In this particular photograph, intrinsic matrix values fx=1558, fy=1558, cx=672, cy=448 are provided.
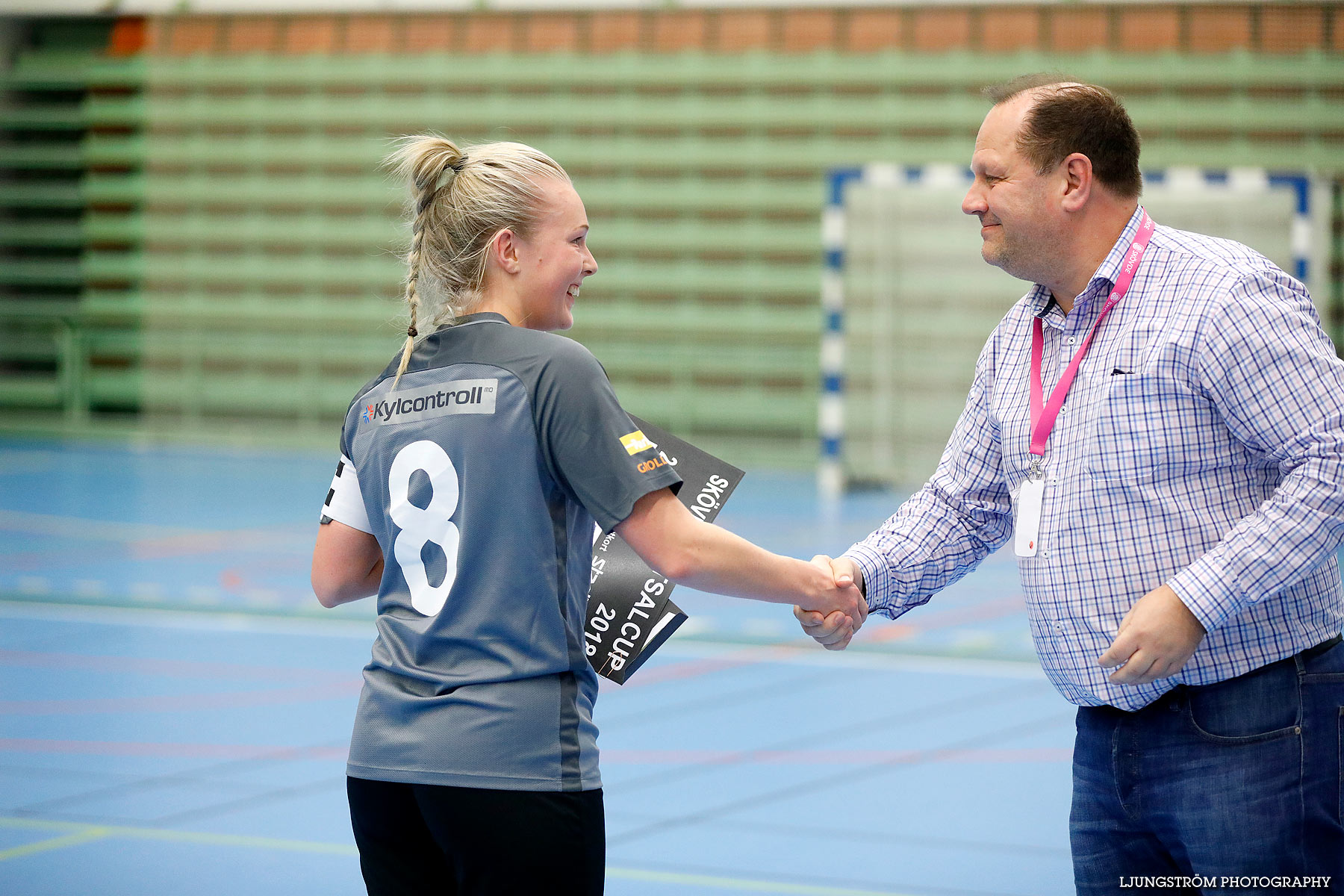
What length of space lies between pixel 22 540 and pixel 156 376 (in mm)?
6155

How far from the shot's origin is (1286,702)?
85.7 inches

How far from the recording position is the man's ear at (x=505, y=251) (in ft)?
7.32

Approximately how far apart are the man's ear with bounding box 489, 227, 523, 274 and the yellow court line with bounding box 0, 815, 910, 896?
2124 mm

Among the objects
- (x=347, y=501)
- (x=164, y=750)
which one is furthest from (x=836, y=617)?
(x=164, y=750)

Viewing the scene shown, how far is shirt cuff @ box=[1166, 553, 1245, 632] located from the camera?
2.07 meters

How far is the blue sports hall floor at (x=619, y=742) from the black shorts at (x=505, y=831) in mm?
1808

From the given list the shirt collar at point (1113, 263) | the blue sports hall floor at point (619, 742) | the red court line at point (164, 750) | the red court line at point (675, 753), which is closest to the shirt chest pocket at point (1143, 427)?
the shirt collar at point (1113, 263)

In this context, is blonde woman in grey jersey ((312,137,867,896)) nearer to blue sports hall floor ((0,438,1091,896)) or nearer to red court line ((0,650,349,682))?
blue sports hall floor ((0,438,1091,896))

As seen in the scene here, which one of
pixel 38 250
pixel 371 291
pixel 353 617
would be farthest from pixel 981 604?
pixel 38 250

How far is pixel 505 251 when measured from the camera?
7.37 ft

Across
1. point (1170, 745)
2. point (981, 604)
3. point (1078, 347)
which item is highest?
point (1078, 347)

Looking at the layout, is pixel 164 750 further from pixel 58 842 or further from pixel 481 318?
pixel 481 318

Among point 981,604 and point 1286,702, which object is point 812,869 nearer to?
point 1286,702

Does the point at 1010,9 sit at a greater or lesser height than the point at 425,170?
greater
